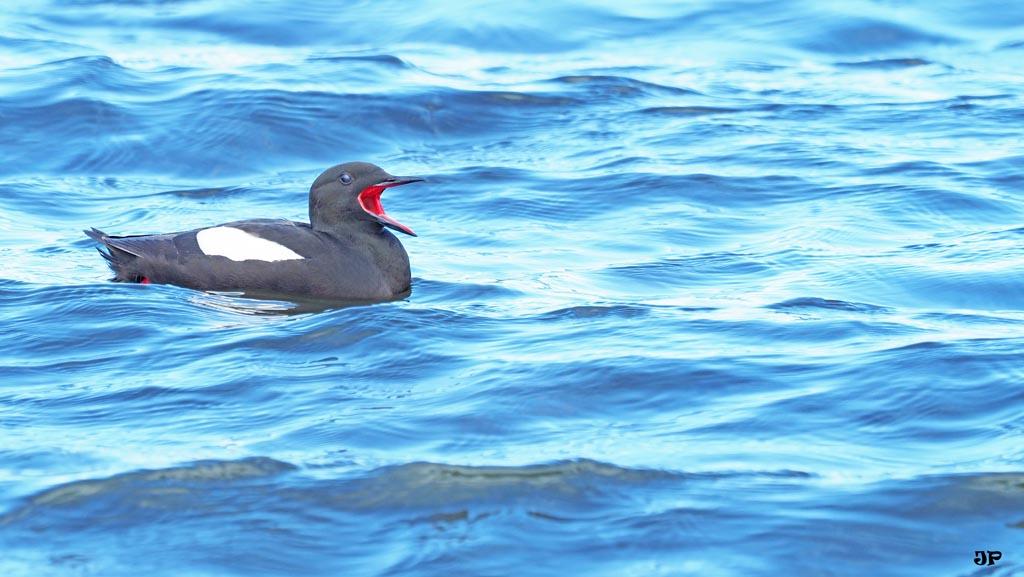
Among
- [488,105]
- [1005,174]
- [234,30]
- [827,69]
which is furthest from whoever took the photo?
[234,30]

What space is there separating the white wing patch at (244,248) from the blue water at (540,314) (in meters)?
0.30

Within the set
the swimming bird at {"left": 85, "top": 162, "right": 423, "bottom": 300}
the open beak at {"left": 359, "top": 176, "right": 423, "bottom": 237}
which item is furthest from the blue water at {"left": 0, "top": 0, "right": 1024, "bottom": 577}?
the open beak at {"left": 359, "top": 176, "right": 423, "bottom": 237}

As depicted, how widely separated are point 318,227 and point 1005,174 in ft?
16.5

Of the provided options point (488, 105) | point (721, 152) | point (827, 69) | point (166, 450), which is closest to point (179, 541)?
point (166, 450)

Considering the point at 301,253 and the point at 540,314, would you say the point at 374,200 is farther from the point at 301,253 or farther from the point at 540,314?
the point at 540,314

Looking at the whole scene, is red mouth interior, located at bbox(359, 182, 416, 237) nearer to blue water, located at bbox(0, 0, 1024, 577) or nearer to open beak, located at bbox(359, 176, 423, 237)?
open beak, located at bbox(359, 176, 423, 237)

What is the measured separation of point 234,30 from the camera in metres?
16.6

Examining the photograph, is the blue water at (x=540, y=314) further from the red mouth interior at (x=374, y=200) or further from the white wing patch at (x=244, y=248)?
the red mouth interior at (x=374, y=200)

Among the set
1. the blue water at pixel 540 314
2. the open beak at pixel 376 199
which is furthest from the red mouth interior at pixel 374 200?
the blue water at pixel 540 314

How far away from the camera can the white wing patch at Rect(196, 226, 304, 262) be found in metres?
8.84

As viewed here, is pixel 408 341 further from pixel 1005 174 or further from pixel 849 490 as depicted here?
pixel 1005 174

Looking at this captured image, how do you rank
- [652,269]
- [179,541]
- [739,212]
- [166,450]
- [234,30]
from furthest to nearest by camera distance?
[234,30]
[739,212]
[652,269]
[166,450]
[179,541]

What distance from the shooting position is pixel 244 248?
8844 mm

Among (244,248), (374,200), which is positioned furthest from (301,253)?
(374,200)
